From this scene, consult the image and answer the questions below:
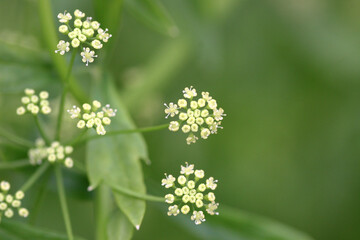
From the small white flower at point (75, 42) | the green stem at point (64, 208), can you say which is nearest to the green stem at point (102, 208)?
the green stem at point (64, 208)

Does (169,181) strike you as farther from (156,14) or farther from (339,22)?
(339,22)

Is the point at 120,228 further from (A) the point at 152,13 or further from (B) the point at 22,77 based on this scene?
(A) the point at 152,13

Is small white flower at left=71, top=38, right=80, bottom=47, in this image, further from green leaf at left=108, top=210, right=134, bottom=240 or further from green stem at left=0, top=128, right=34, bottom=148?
green leaf at left=108, top=210, right=134, bottom=240

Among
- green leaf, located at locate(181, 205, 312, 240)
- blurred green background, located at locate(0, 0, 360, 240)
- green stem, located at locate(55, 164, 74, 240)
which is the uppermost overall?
blurred green background, located at locate(0, 0, 360, 240)

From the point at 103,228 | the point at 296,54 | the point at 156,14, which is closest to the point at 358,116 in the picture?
the point at 296,54

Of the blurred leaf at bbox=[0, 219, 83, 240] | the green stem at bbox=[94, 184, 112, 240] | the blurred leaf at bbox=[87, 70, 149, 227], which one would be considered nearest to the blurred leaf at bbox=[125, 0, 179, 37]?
the blurred leaf at bbox=[87, 70, 149, 227]

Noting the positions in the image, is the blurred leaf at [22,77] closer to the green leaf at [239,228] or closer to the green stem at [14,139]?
the green stem at [14,139]
